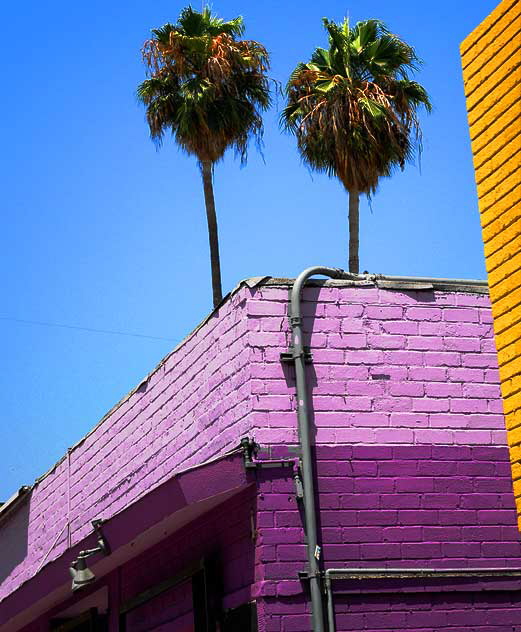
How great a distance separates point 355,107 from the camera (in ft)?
93.7

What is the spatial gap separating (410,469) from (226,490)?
62.5 inches

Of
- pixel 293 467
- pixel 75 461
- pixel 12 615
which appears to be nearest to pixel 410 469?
pixel 293 467

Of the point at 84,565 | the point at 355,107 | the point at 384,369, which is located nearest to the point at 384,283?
the point at 384,369

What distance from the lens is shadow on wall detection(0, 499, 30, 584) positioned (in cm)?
1674

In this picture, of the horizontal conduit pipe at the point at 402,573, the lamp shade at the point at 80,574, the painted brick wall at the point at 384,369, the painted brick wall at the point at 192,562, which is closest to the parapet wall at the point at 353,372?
the painted brick wall at the point at 384,369

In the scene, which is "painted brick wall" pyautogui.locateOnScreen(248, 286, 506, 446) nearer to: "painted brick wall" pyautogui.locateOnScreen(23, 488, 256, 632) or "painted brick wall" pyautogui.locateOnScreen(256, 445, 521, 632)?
"painted brick wall" pyautogui.locateOnScreen(256, 445, 521, 632)

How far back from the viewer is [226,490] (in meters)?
10.6

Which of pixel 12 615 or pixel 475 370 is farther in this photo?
pixel 12 615

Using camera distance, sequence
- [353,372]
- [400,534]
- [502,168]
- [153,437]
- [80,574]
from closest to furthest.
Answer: [502,168], [400,534], [353,372], [80,574], [153,437]

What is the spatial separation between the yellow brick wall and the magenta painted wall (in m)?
2.85

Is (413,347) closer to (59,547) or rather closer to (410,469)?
(410,469)

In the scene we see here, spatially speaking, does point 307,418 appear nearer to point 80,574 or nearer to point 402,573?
point 402,573

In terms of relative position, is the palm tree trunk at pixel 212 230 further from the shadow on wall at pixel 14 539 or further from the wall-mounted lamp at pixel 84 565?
the wall-mounted lamp at pixel 84 565

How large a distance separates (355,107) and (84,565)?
18.0 metres
